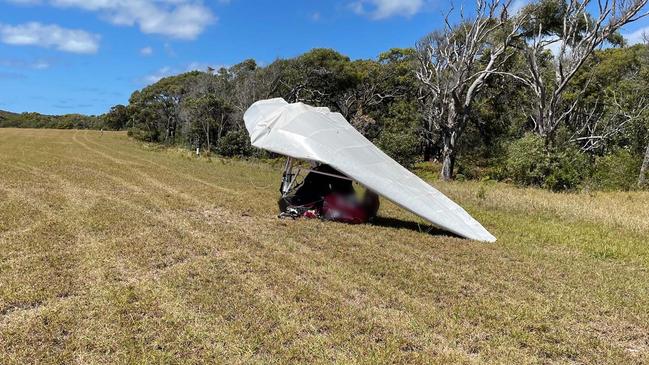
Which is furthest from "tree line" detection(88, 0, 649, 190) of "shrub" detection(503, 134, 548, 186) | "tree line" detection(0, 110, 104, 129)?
"tree line" detection(0, 110, 104, 129)

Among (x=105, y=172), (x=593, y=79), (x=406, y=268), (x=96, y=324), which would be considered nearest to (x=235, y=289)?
(x=96, y=324)

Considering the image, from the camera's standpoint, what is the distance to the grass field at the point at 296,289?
376 cm

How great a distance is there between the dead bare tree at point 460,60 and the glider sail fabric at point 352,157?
15.8m

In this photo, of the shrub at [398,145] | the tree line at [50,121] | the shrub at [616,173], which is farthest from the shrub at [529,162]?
the tree line at [50,121]

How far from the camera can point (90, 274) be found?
5066mm

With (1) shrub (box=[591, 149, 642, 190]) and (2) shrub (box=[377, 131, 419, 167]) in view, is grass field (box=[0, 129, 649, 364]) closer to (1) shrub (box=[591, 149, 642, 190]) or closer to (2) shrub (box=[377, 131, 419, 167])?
(1) shrub (box=[591, 149, 642, 190])

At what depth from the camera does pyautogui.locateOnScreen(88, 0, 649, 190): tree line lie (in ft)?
70.6

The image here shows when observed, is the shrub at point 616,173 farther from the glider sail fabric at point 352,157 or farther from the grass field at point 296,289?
the glider sail fabric at point 352,157

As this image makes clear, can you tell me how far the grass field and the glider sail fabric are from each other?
528 millimetres

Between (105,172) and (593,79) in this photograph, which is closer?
(105,172)

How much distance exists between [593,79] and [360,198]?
30.5 metres

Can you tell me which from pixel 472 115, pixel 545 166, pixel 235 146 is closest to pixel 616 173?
pixel 545 166

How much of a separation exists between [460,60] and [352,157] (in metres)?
18.7

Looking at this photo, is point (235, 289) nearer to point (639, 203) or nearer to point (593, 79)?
point (639, 203)
